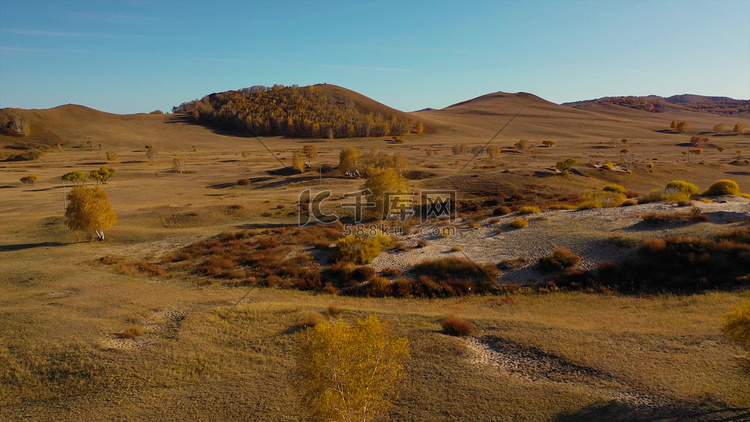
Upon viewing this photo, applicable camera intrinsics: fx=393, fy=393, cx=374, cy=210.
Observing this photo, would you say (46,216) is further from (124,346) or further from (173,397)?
(173,397)

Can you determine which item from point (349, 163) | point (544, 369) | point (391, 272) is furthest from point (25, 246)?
point (349, 163)

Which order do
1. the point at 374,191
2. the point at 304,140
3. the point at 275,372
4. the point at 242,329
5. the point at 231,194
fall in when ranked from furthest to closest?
the point at 304,140 < the point at 231,194 < the point at 374,191 < the point at 242,329 < the point at 275,372

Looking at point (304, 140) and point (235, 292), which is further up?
point (304, 140)

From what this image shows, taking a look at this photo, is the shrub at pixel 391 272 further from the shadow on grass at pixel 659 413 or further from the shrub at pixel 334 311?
the shadow on grass at pixel 659 413

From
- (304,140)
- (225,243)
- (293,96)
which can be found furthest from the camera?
(293,96)

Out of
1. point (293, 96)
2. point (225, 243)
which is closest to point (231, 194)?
point (225, 243)

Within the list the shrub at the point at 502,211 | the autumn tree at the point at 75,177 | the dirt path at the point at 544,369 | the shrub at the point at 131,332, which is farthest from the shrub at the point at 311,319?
the autumn tree at the point at 75,177

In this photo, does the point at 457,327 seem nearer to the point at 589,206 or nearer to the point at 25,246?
the point at 589,206
